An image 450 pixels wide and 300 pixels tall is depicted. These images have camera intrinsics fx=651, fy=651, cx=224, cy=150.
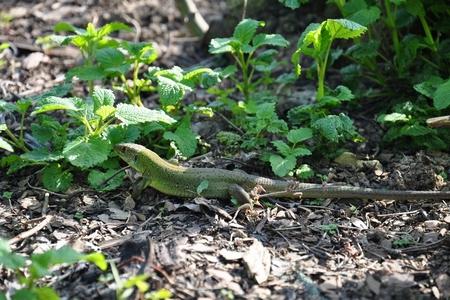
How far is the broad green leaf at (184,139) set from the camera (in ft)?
17.8

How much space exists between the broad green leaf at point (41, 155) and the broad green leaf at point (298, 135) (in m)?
1.86

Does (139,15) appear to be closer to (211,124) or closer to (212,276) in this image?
(211,124)

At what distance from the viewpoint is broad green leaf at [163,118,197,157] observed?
5430 millimetres

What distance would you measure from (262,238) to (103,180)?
1.44 m

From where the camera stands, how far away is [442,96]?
5.22 meters

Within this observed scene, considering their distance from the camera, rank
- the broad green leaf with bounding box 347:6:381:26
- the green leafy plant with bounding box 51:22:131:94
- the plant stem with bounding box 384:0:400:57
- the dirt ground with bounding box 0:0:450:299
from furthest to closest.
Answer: the plant stem with bounding box 384:0:400:57, the green leafy plant with bounding box 51:22:131:94, the broad green leaf with bounding box 347:6:381:26, the dirt ground with bounding box 0:0:450:299

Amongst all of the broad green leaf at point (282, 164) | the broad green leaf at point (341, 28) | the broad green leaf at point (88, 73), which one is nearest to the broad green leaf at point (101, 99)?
the broad green leaf at point (88, 73)

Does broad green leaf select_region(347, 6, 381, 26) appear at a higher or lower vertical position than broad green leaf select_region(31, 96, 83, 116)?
lower

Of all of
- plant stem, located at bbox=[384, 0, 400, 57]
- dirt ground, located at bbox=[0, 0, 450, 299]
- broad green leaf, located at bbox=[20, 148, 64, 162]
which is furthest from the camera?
plant stem, located at bbox=[384, 0, 400, 57]

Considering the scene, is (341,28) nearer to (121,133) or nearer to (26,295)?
(121,133)

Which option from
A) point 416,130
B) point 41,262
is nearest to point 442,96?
point 416,130

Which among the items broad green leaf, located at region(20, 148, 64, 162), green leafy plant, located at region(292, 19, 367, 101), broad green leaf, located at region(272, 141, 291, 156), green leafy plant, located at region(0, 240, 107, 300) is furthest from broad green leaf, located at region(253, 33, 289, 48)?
green leafy plant, located at region(0, 240, 107, 300)

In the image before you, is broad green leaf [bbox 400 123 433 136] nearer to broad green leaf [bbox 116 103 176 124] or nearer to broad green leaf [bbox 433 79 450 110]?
broad green leaf [bbox 433 79 450 110]

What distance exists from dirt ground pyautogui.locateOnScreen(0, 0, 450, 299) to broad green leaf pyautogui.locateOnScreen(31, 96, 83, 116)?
0.71 meters
